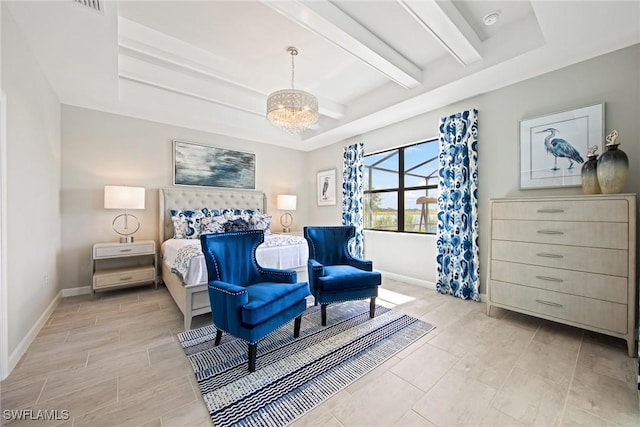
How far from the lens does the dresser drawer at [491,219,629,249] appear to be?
204cm

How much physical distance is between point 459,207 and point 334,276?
6.58 feet

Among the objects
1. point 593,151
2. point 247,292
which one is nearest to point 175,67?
point 247,292

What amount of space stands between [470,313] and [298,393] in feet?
7.31

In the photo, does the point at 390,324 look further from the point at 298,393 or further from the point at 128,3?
the point at 128,3

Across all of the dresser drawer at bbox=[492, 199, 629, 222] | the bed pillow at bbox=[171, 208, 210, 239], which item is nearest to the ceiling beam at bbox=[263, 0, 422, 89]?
A: the dresser drawer at bbox=[492, 199, 629, 222]

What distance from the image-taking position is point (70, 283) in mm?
3420

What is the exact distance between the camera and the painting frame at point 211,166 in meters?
4.24

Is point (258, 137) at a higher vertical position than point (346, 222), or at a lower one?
higher

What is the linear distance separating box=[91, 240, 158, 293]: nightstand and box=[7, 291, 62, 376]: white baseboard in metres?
0.43

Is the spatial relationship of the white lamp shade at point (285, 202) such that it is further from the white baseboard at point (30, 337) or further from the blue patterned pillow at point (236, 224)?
the white baseboard at point (30, 337)

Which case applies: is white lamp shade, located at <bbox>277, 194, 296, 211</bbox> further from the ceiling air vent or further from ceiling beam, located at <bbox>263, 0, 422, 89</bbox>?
the ceiling air vent

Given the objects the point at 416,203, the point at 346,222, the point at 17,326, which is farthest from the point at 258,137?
the point at 17,326

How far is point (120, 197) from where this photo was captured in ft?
11.2

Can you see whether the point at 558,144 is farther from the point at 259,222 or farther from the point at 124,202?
the point at 124,202
